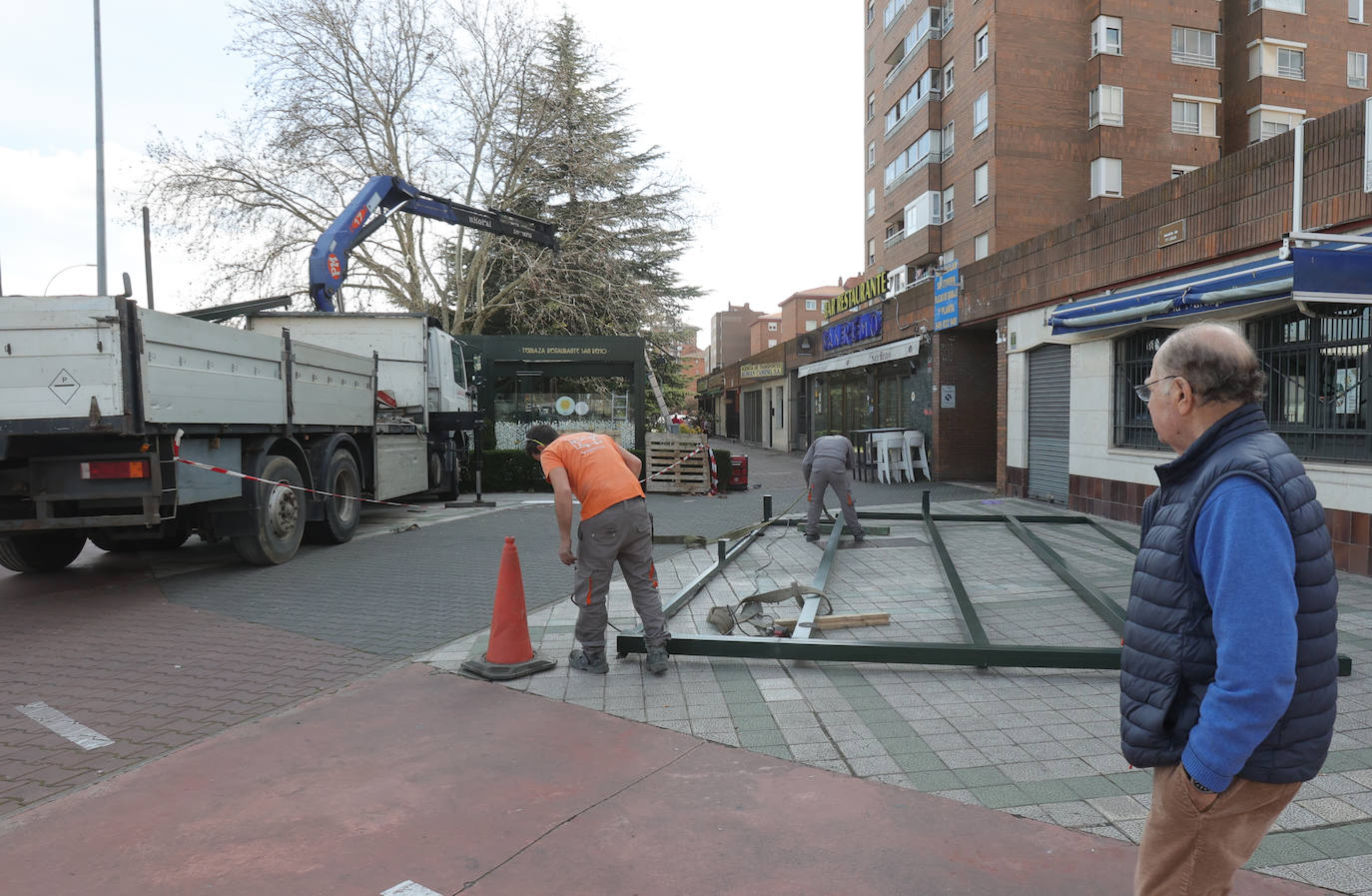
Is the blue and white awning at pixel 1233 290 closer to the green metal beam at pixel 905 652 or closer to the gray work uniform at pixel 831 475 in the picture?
the green metal beam at pixel 905 652

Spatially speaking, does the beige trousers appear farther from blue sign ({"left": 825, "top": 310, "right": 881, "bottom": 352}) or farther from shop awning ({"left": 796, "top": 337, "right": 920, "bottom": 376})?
blue sign ({"left": 825, "top": 310, "right": 881, "bottom": 352})

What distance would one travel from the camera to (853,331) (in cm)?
2289

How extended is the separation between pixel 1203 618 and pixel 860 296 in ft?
72.7

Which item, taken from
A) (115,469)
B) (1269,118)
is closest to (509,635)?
(115,469)

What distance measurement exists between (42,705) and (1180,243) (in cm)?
1108

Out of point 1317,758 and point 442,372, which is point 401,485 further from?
point 1317,758

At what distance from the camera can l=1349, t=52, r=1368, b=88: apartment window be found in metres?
30.4

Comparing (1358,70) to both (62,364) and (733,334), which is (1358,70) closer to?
(62,364)

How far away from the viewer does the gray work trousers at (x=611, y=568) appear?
493 centimetres

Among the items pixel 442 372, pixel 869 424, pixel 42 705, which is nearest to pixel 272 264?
pixel 442 372

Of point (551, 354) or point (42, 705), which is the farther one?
point (551, 354)

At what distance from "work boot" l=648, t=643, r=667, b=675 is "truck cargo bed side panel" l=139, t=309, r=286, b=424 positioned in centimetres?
435

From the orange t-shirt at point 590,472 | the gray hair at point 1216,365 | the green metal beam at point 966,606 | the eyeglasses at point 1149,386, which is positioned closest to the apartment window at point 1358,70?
the green metal beam at point 966,606

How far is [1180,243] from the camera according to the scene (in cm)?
974
